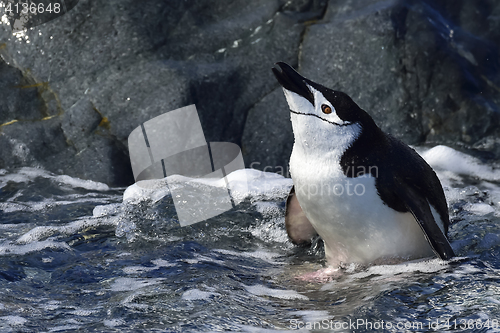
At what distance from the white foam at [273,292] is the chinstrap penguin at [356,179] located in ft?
1.60

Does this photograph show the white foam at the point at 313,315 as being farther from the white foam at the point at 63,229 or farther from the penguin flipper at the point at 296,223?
the white foam at the point at 63,229

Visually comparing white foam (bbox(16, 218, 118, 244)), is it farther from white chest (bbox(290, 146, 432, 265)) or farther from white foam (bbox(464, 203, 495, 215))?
white foam (bbox(464, 203, 495, 215))

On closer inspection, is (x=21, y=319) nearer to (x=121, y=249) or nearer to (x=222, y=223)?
(x=121, y=249)

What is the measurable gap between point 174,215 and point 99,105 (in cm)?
192

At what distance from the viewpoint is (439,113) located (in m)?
5.61

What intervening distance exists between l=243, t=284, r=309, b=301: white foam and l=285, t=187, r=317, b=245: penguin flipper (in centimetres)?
76

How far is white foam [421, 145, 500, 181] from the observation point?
5094 millimetres

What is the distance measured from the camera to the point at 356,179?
297cm

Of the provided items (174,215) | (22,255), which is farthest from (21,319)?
(174,215)

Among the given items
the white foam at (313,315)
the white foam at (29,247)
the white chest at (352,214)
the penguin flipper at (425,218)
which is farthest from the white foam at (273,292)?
the white foam at (29,247)

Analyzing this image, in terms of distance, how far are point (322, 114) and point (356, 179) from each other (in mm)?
400

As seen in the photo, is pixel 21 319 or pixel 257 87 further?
pixel 257 87

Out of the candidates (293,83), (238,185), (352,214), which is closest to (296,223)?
(352,214)

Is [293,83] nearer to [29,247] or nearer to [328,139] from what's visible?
[328,139]
